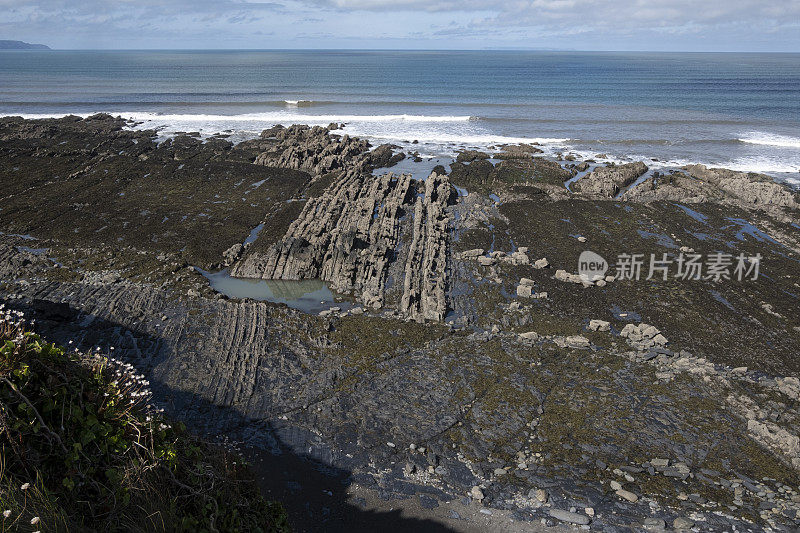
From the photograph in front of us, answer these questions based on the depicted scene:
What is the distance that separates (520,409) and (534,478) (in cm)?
226

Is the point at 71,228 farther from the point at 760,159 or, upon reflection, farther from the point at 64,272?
the point at 760,159

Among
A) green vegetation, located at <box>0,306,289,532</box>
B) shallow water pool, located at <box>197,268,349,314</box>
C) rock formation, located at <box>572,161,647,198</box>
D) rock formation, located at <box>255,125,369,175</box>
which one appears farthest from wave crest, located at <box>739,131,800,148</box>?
green vegetation, located at <box>0,306,289,532</box>

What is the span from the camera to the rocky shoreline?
1065 cm

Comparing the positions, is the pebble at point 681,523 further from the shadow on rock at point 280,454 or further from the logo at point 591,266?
the logo at point 591,266

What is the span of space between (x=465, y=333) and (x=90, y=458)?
12.2 m

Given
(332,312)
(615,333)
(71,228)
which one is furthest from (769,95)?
(71,228)

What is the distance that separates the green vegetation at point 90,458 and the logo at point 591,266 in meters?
17.3

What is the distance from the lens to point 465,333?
52.4 ft

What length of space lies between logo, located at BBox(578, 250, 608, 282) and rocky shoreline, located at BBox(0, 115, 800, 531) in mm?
473

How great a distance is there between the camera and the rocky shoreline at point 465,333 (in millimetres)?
10648

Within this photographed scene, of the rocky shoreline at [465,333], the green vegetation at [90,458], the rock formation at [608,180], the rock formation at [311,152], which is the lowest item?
the rocky shoreline at [465,333]

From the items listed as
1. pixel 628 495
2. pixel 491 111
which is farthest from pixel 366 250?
pixel 491 111

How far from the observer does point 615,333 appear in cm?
1616

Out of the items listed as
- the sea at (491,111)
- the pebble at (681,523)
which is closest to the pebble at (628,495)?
the pebble at (681,523)
